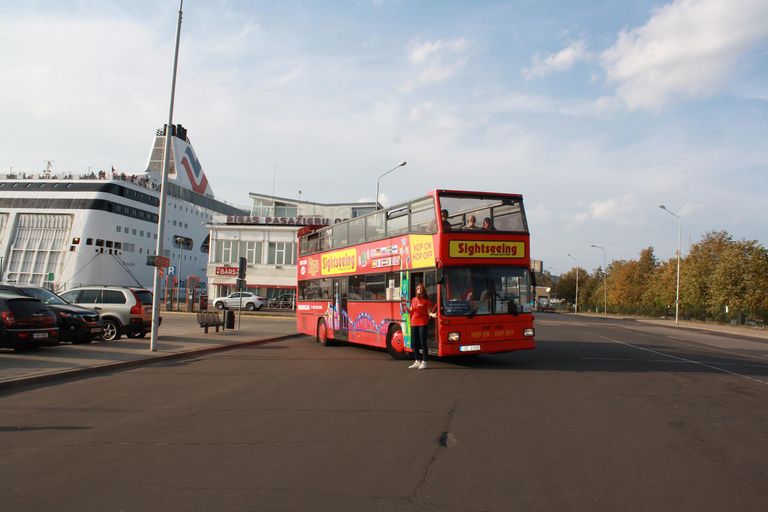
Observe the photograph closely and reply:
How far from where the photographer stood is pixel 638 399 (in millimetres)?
7977

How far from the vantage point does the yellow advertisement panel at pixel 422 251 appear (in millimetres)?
11469

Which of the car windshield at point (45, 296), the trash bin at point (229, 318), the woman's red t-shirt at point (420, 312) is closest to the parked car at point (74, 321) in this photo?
the car windshield at point (45, 296)

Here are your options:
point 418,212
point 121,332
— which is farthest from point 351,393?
point 121,332

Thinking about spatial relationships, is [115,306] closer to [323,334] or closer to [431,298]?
[323,334]

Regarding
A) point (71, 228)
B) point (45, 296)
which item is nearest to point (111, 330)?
point (45, 296)

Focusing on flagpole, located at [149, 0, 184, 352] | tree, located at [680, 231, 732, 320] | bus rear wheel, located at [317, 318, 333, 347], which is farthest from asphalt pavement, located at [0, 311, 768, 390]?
tree, located at [680, 231, 732, 320]

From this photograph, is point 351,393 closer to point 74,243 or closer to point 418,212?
point 418,212

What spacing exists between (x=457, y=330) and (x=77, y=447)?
23.9 feet

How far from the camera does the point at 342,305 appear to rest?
52.0ft

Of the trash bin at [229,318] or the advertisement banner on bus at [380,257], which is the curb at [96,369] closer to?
the advertisement banner on bus at [380,257]

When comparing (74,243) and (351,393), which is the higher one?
(74,243)

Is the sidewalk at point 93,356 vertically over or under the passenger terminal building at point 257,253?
under

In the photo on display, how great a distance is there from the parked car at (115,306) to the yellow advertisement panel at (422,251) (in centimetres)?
986

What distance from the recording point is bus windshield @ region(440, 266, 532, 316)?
11125 millimetres
